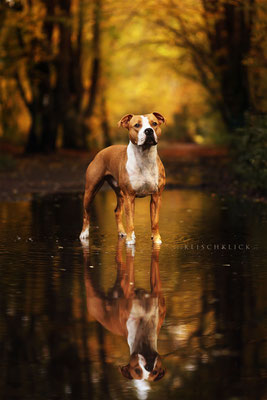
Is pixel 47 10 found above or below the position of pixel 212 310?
above

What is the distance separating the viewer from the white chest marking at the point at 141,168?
12008 millimetres

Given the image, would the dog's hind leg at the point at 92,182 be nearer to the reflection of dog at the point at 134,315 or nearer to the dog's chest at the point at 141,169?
the dog's chest at the point at 141,169

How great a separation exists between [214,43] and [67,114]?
45.6 feet

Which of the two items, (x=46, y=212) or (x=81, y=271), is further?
(x=46, y=212)

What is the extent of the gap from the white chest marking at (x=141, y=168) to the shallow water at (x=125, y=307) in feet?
2.75

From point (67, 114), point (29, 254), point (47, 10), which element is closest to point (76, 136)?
point (67, 114)

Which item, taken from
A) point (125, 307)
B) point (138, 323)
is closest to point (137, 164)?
point (125, 307)

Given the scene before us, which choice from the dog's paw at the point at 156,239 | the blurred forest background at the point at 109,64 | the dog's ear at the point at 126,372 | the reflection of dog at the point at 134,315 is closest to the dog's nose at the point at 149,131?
the dog's paw at the point at 156,239

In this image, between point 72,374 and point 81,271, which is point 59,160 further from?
point 72,374

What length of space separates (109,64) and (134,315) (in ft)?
145

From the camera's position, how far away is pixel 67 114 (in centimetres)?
4628

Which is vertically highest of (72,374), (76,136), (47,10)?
(47,10)

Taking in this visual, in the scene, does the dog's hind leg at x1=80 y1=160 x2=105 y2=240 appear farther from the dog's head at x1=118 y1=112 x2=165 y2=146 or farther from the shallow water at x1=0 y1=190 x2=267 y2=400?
the dog's head at x1=118 y1=112 x2=165 y2=146

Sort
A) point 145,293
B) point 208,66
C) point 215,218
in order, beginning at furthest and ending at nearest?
point 208,66
point 215,218
point 145,293
